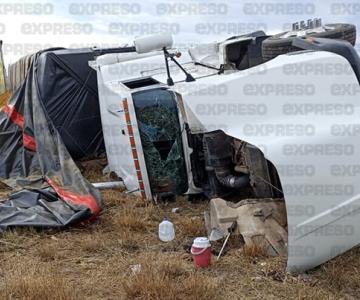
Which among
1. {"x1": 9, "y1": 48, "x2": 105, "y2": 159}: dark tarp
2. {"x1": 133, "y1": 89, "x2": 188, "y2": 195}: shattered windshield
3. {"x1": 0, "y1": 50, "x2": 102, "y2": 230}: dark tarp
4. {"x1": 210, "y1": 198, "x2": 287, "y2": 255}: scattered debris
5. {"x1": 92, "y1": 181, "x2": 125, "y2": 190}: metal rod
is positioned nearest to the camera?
{"x1": 210, "y1": 198, "x2": 287, "y2": 255}: scattered debris

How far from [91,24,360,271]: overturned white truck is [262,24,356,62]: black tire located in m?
0.01

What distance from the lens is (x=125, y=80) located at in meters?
6.61

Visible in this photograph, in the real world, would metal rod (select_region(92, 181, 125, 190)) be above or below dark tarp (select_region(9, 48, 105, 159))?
below

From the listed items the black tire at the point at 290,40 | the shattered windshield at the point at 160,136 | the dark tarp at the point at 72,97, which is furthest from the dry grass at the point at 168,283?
the dark tarp at the point at 72,97

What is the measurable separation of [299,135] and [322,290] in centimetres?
109

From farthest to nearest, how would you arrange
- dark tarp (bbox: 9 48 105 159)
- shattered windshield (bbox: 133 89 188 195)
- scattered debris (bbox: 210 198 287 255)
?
dark tarp (bbox: 9 48 105 159)
shattered windshield (bbox: 133 89 188 195)
scattered debris (bbox: 210 198 287 255)

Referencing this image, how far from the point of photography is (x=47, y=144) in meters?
7.20

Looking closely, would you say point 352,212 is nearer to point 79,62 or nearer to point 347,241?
point 347,241

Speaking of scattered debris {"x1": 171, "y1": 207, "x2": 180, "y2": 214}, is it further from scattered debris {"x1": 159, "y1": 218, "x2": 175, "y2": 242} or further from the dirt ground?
scattered debris {"x1": 159, "y1": 218, "x2": 175, "y2": 242}

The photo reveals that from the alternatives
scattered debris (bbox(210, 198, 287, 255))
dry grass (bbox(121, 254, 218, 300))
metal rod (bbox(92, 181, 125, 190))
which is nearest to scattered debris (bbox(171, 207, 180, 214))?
scattered debris (bbox(210, 198, 287, 255))

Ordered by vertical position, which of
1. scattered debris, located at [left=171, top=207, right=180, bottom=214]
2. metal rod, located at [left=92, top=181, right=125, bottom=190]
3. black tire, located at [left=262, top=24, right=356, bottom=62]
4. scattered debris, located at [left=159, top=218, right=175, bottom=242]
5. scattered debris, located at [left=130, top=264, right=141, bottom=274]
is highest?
black tire, located at [left=262, top=24, right=356, bottom=62]

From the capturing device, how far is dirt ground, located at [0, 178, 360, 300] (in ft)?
11.6

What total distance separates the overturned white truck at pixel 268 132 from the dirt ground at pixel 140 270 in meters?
0.24

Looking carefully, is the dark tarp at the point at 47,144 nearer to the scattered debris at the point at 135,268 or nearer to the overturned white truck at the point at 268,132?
the overturned white truck at the point at 268,132
